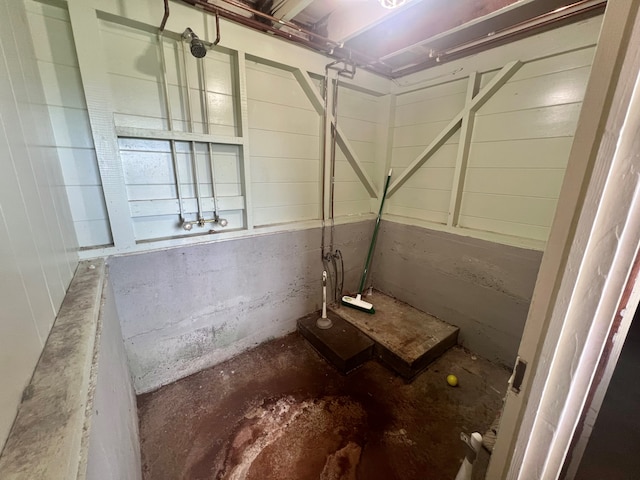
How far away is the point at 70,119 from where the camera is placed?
143 centimetres

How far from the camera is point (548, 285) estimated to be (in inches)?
19.3

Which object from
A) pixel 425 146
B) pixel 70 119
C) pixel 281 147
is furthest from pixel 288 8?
pixel 425 146

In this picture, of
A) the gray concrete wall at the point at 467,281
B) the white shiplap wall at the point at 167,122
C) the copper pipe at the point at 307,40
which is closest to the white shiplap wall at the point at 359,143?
the copper pipe at the point at 307,40

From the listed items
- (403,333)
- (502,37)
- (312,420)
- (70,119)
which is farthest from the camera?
(403,333)

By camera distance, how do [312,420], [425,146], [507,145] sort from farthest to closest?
1. [425,146]
2. [507,145]
3. [312,420]

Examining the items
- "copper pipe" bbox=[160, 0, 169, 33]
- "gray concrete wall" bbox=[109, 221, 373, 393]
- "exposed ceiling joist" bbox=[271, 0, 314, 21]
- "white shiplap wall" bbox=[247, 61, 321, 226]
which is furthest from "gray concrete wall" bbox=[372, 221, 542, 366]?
"copper pipe" bbox=[160, 0, 169, 33]

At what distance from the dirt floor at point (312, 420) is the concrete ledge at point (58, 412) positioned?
3.64ft

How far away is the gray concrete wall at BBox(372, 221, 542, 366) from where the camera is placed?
6.64 ft

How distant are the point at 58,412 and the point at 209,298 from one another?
4.90ft

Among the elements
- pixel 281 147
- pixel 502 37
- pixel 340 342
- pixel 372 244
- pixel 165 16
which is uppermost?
pixel 502 37

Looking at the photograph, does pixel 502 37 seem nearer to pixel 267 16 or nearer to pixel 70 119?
pixel 267 16

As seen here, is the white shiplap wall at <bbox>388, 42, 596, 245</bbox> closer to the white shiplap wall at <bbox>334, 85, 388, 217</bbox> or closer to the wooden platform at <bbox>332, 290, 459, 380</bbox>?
the white shiplap wall at <bbox>334, 85, 388, 217</bbox>

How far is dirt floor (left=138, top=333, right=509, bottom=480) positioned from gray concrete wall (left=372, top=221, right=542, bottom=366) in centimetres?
29

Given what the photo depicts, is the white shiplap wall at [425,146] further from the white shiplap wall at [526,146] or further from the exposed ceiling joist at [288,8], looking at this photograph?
the exposed ceiling joist at [288,8]
